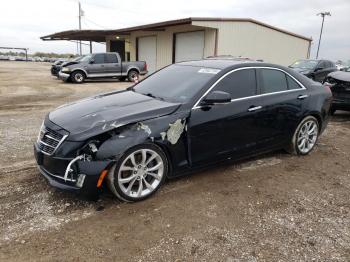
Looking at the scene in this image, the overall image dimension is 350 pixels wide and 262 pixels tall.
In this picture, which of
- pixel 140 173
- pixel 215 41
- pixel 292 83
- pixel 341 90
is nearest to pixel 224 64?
pixel 292 83

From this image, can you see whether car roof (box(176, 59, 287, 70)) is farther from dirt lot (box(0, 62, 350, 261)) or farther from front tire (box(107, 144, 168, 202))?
front tire (box(107, 144, 168, 202))

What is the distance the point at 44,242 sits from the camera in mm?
2961

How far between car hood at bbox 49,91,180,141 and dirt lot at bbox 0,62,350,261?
0.87 metres

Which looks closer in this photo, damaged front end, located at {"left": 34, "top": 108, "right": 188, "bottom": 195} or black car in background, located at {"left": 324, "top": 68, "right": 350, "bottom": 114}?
damaged front end, located at {"left": 34, "top": 108, "right": 188, "bottom": 195}

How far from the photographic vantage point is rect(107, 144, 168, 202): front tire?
138 inches

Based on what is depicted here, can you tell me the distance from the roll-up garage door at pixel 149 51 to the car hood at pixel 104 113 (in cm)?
2098

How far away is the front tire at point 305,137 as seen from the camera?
17.6ft

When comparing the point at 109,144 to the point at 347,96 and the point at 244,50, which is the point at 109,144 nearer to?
the point at 347,96

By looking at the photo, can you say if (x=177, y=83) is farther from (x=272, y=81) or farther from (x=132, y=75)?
(x=132, y=75)

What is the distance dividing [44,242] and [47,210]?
587 millimetres

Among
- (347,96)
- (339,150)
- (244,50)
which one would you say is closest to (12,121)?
(339,150)

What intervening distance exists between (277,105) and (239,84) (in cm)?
75

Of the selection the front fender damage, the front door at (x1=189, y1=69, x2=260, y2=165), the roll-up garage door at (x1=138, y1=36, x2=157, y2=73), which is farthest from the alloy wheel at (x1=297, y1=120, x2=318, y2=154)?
the roll-up garage door at (x1=138, y1=36, x2=157, y2=73)

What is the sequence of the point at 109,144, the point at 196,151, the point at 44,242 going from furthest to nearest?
the point at 196,151 → the point at 109,144 → the point at 44,242
